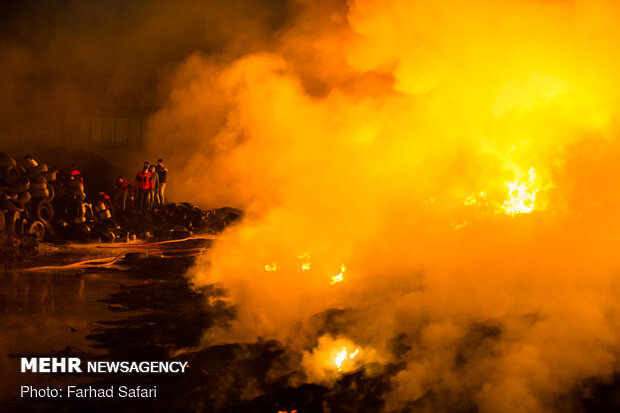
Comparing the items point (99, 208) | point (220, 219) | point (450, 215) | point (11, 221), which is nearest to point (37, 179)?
point (11, 221)

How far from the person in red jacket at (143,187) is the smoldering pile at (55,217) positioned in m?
0.74

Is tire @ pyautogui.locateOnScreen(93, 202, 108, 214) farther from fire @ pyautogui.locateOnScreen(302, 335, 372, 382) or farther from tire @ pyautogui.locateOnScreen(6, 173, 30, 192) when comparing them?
fire @ pyautogui.locateOnScreen(302, 335, 372, 382)

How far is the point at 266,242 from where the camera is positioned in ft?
34.4

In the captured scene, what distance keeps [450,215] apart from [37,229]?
24.3ft

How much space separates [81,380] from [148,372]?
56 cm

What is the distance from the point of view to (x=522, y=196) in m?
8.91

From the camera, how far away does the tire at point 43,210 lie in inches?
454

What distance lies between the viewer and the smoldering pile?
35.6 feet

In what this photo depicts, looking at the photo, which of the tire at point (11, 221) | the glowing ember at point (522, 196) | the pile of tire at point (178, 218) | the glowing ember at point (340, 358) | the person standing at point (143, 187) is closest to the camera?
the glowing ember at point (340, 358)

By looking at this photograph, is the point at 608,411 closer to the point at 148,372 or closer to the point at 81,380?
the point at 148,372

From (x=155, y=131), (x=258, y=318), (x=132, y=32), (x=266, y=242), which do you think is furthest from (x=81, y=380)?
(x=132, y=32)

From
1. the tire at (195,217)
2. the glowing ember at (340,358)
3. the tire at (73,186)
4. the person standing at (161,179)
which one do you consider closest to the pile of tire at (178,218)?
the tire at (195,217)

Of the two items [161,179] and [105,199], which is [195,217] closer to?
[161,179]

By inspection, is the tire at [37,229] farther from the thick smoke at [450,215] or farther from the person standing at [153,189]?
the person standing at [153,189]
